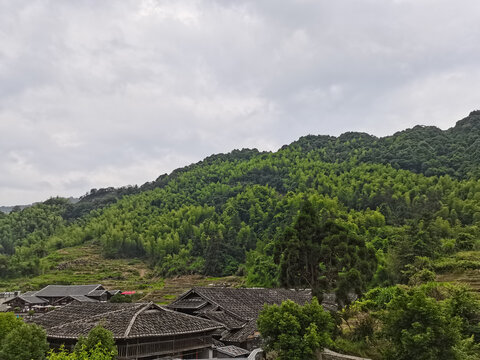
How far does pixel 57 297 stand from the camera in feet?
146

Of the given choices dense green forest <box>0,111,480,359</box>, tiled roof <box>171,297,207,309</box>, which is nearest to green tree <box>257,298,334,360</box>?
dense green forest <box>0,111,480,359</box>

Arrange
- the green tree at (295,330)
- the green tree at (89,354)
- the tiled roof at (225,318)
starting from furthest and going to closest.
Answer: the tiled roof at (225,318)
the green tree at (295,330)
the green tree at (89,354)

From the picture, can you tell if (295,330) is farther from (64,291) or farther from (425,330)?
(64,291)

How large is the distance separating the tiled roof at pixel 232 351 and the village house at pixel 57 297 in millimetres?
27437

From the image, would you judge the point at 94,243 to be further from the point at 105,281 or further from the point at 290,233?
the point at 290,233

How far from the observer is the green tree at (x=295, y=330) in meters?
12.2

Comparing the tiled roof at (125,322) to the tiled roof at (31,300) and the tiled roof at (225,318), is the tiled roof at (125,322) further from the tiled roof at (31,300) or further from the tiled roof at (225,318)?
the tiled roof at (31,300)

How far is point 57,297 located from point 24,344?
35605 millimetres

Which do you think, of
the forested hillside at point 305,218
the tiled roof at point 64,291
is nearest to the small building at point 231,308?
the forested hillside at point 305,218

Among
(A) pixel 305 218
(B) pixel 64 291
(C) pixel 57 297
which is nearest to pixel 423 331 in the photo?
(A) pixel 305 218

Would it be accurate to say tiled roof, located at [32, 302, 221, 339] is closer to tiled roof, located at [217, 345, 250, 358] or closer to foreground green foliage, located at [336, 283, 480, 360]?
tiled roof, located at [217, 345, 250, 358]

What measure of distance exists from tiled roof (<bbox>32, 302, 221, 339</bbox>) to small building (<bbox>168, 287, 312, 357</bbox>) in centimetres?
249

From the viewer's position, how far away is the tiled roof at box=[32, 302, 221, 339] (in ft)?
48.0

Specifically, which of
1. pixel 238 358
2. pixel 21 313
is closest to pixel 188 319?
pixel 238 358
